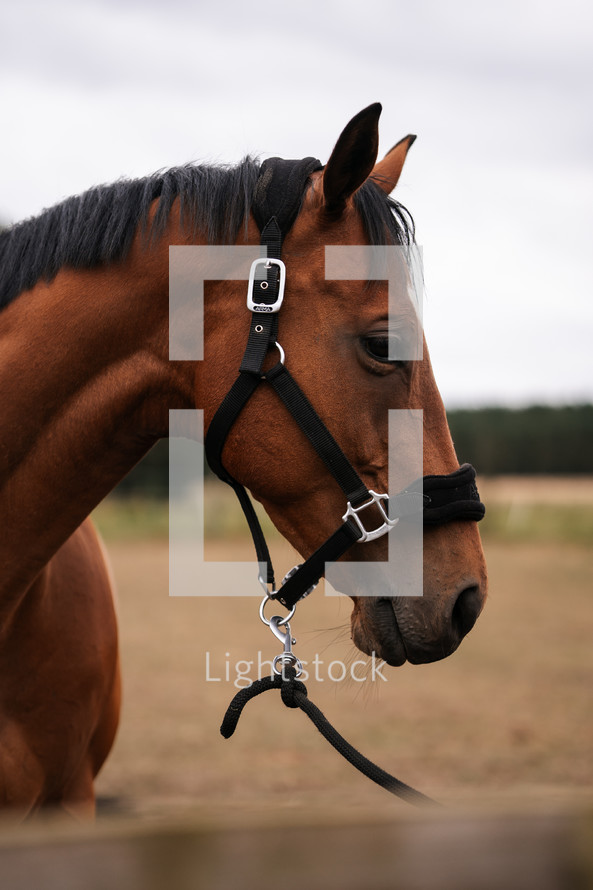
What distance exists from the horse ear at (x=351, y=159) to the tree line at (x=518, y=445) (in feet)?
64.6

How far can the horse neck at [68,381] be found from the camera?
204 cm

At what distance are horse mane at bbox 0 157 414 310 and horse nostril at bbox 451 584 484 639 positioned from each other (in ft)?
3.16

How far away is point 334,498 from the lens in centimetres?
203

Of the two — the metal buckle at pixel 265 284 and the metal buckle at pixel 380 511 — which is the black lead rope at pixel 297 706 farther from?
the metal buckle at pixel 265 284

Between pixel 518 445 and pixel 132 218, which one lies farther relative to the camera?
pixel 518 445

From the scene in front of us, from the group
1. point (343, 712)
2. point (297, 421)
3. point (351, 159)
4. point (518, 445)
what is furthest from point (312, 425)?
point (518, 445)

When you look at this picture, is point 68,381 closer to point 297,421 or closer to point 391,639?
point 297,421

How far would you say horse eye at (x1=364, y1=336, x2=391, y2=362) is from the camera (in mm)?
1979

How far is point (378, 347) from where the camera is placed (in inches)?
78.2

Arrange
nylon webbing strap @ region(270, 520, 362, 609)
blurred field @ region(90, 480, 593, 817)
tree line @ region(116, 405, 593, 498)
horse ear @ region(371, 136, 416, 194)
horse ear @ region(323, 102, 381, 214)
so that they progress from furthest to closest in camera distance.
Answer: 1. tree line @ region(116, 405, 593, 498)
2. blurred field @ region(90, 480, 593, 817)
3. horse ear @ region(371, 136, 416, 194)
4. nylon webbing strap @ region(270, 520, 362, 609)
5. horse ear @ region(323, 102, 381, 214)

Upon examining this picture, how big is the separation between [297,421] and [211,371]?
0.27 m

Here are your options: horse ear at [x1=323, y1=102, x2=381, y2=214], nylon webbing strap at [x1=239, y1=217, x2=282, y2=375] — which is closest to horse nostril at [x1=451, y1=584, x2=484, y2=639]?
nylon webbing strap at [x1=239, y1=217, x2=282, y2=375]

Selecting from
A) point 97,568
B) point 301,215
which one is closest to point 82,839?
point 301,215

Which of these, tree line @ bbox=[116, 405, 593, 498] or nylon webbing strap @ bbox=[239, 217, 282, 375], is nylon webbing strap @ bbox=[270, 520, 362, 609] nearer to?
nylon webbing strap @ bbox=[239, 217, 282, 375]
